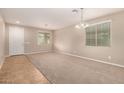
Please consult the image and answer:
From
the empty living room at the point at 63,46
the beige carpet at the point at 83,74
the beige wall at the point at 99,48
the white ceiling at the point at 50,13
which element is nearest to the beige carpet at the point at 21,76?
the empty living room at the point at 63,46

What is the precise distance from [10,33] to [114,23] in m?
6.71

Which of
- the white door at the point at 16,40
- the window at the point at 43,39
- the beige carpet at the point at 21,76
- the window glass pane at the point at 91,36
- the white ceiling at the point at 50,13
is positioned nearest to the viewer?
the beige carpet at the point at 21,76

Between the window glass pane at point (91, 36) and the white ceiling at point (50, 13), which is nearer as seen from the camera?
the white ceiling at point (50, 13)

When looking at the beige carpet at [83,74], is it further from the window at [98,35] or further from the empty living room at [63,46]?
the window at [98,35]

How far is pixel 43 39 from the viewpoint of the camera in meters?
8.66

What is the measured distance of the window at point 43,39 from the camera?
326 inches

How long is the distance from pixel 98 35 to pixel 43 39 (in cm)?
554

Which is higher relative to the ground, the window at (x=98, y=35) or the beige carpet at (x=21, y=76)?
the window at (x=98, y=35)

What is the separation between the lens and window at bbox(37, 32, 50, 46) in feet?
27.2

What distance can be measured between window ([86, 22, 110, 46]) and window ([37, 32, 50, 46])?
15.6 feet

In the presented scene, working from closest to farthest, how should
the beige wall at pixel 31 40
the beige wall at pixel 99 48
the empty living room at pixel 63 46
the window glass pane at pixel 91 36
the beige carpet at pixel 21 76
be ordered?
the beige carpet at pixel 21 76 < the empty living room at pixel 63 46 < the beige wall at pixel 99 48 < the window glass pane at pixel 91 36 < the beige wall at pixel 31 40

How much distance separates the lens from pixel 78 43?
5.98 metres
